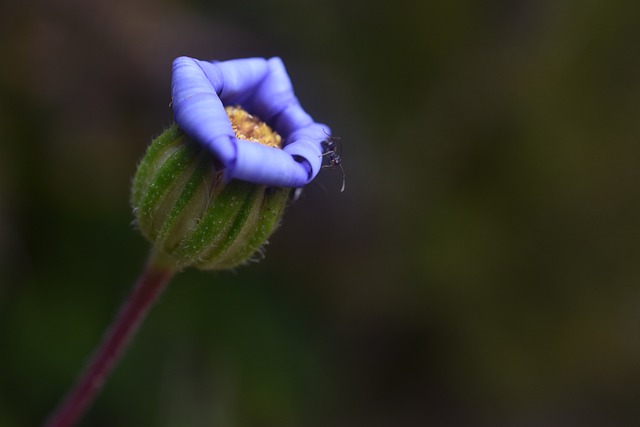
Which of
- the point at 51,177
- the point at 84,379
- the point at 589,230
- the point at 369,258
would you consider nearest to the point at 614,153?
the point at 589,230

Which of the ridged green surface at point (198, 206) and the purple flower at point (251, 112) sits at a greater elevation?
the purple flower at point (251, 112)

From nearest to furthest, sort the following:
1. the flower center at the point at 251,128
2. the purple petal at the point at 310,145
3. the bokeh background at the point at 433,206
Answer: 1. the purple petal at the point at 310,145
2. the flower center at the point at 251,128
3. the bokeh background at the point at 433,206

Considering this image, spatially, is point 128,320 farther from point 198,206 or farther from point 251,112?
point 251,112

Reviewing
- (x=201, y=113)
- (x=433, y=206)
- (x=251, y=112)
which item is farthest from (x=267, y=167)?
(x=433, y=206)

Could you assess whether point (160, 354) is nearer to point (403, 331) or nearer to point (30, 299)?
point (30, 299)

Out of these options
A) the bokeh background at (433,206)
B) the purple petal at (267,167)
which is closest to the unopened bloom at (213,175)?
the purple petal at (267,167)

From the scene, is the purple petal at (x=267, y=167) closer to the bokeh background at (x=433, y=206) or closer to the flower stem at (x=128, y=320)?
the flower stem at (x=128, y=320)

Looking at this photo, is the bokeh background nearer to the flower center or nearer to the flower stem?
the flower stem
